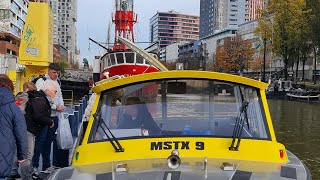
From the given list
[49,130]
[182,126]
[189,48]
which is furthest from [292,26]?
[189,48]

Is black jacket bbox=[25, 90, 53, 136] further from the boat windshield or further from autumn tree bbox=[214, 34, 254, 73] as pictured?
autumn tree bbox=[214, 34, 254, 73]

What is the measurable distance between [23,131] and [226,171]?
236 centimetres

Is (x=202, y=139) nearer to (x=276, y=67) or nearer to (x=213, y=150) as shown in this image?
(x=213, y=150)

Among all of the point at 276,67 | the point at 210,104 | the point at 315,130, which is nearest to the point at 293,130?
the point at 315,130

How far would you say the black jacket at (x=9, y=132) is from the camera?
15.4ft

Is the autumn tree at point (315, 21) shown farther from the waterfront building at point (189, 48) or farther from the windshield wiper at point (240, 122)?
the waterfront building at point (189, 48)

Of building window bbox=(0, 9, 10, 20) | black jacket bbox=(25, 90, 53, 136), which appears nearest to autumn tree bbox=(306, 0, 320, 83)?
building window bbox=(0, 9, 10, 20)

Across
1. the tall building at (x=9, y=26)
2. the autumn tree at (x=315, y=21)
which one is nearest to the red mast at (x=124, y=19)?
the autumn tree at (x=315, y=21)

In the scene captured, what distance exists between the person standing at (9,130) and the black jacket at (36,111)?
6.98 feet

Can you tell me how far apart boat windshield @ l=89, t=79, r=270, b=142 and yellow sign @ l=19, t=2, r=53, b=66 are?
461 inches

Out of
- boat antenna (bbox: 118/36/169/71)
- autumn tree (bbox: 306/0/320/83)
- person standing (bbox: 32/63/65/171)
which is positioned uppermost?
autumn tree (bbox: 306/0/320/83)

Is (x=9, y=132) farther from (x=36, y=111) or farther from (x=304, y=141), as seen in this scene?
(x=304, y=141)

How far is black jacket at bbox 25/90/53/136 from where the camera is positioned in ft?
22.9

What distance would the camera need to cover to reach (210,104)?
15.1 feet
